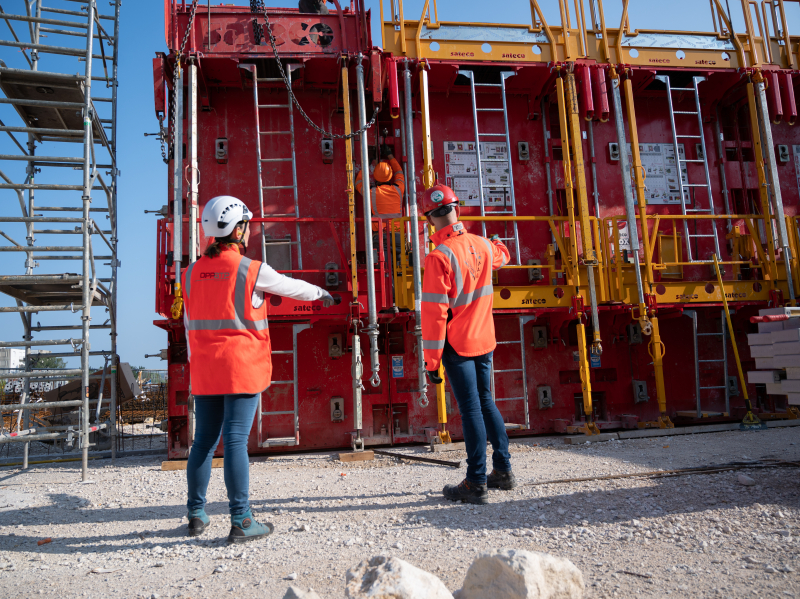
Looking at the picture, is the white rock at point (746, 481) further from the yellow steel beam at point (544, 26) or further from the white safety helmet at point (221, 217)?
the yellow steel beam at point (544, 26)

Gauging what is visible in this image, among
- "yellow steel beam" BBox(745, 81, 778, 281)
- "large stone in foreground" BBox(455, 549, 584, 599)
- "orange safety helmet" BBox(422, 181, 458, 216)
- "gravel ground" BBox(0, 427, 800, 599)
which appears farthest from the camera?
"yellow steel beam" BBox(745, 81, 778, 281)

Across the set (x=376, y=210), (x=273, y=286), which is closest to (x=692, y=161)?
(x=376, y=210)

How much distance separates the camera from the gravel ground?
8.20 feet

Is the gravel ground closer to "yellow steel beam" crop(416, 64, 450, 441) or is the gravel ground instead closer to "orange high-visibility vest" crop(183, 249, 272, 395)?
"orange high-visibility vest" crop(183, 249, 272, 395)

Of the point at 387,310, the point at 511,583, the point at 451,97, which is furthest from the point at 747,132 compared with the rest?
the point at 511,583

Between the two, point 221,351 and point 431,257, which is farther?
point 431,257

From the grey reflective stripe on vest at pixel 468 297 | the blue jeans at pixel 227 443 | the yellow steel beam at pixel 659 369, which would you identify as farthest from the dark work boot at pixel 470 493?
the yellow steel beam at pixel 659 369

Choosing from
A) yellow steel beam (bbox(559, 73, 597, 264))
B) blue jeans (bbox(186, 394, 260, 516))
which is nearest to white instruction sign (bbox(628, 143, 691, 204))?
yellow steel beam (bbox(559, 73, 597, 264))

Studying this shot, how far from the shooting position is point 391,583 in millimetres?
1900

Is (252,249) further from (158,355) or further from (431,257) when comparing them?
(431,257)

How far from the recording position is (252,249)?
771 cm

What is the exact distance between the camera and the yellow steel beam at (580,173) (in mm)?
7508

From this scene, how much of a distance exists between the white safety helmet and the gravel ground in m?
1.94

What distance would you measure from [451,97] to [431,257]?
216 inches
